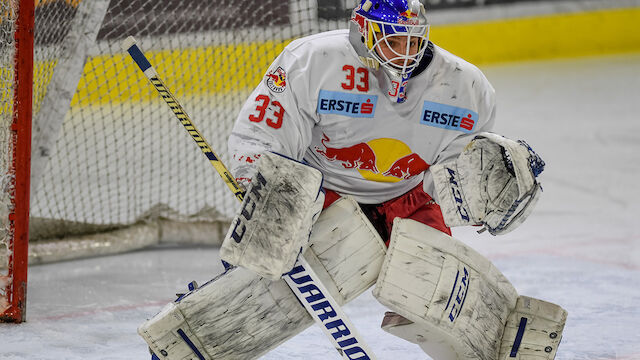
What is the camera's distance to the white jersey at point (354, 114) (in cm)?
241

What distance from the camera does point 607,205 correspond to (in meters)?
4.77

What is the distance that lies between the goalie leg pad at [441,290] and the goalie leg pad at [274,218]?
247 mm

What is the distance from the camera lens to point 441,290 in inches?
91.8

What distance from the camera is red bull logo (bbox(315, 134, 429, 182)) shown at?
100 inches

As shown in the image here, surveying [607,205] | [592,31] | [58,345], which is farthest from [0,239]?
[592,31]

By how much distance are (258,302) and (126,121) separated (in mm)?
2991

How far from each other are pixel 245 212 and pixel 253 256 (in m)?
0.10

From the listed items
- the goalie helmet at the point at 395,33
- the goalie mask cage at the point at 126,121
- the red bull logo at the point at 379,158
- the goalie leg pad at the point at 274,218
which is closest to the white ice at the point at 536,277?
the goalie mask cage at the point at 126,121

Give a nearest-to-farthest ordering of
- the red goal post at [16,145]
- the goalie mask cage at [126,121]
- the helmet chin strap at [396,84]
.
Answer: the helmet chin strap at [396,84] < the red goal post at [16,145] < the goalie mask cage at [126,121]

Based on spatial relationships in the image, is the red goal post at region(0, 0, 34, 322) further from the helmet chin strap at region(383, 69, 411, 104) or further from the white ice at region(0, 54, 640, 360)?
the helmet chin strap at region(383, 69, 411, 104)

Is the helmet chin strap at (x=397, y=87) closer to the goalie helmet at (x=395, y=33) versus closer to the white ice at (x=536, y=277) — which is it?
the goalie helmet at (x=395, y=33)

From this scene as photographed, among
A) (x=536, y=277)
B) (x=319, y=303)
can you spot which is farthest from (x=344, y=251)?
(x=536, y=277)

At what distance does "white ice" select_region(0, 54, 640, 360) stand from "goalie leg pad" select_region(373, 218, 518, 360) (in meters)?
0.60

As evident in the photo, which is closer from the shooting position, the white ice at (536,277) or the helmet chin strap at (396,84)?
the helmet chin strap at (396,84)
